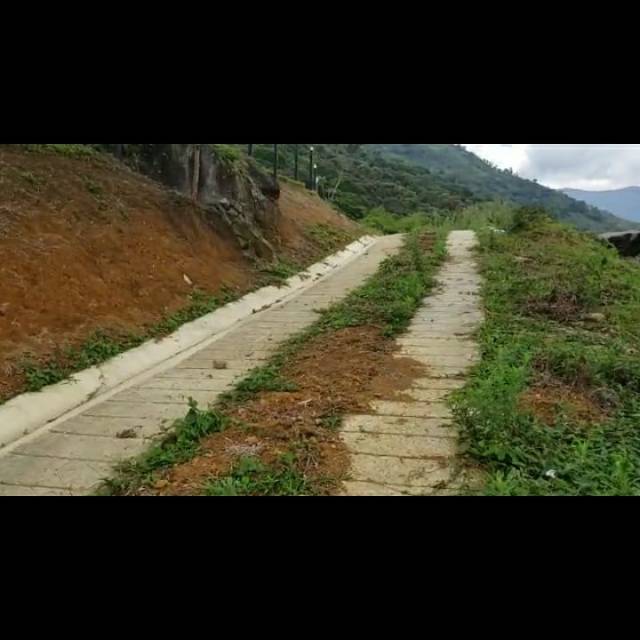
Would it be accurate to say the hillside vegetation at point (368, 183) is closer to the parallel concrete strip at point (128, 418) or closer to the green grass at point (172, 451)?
the parallel concrete strip at point (128, 418)

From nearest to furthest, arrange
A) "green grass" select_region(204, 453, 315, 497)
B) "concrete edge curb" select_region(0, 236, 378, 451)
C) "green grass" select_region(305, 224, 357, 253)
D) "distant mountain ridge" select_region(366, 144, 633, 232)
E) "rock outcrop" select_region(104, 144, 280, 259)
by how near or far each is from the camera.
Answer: "green grass" select_region(204, 453, 315, 497)
"concrete edge curb" select_region(0, 236, 378, 451)
"rock outcrop" select_region(104, 144, 280, 259)
"green grass" select_region(305, 224, 357, 253)
"distant mountain ridge" select_region(366, 144, 633, 232)

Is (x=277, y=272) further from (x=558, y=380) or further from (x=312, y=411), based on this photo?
(x=558, y=380)

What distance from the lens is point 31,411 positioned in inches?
177

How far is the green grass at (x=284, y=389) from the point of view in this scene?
3189 mm

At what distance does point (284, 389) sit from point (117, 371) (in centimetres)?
174

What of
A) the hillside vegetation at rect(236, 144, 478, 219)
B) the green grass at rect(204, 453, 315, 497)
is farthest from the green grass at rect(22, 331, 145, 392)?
the hillside vegetation at rect(236, 144, 478, 219)

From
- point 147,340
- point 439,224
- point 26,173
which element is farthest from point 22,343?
point 439,224

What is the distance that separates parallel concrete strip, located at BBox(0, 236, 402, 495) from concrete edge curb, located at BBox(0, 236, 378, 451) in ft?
0.37

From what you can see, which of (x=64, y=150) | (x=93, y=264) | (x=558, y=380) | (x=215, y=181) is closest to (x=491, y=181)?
(x=215, y=181)

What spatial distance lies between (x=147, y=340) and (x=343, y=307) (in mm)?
2558

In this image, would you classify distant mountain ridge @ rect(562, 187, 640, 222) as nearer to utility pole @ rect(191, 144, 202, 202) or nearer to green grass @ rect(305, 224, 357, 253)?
green grass @ rect(305, 224, 357, 253)

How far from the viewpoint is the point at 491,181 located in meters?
45.5

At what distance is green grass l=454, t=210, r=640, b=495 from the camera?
319cm
